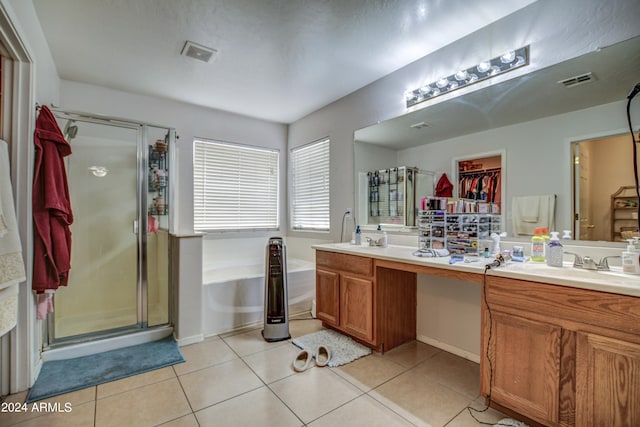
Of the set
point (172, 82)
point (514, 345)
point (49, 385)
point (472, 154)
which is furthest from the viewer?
point (172, 82)

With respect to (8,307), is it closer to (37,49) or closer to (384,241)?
(37,49)

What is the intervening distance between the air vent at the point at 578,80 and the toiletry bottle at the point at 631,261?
945 mm

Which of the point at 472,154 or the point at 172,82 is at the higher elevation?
the point at 172,82

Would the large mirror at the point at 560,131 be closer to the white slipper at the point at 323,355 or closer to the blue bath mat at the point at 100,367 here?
the white slipper at the point at 323,355

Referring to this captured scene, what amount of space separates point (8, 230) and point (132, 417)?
1181 mm

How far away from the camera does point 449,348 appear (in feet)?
7.60

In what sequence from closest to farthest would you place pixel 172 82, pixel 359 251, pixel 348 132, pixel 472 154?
Result: pixel 472 154
pixel 359 251
pixel 172 82
pixel 348 132

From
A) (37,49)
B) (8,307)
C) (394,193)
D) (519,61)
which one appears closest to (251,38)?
(37,49)

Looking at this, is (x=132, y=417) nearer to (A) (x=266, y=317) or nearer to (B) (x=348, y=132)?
(A) (x=266, y=317)

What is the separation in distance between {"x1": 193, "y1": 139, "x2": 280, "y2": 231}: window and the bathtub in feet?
2.49

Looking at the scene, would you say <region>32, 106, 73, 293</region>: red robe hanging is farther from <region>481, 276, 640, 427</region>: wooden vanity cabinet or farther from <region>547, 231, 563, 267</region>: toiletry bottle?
<region>547, 231, 563, 267</region>: toiletry bottle

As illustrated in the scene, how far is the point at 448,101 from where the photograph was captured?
7.33 feet

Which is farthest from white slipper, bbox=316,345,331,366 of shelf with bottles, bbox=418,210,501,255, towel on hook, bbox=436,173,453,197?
towel on hook, bbox=436,173,453,197

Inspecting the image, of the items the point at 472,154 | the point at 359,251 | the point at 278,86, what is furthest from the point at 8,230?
the point at 472,154
